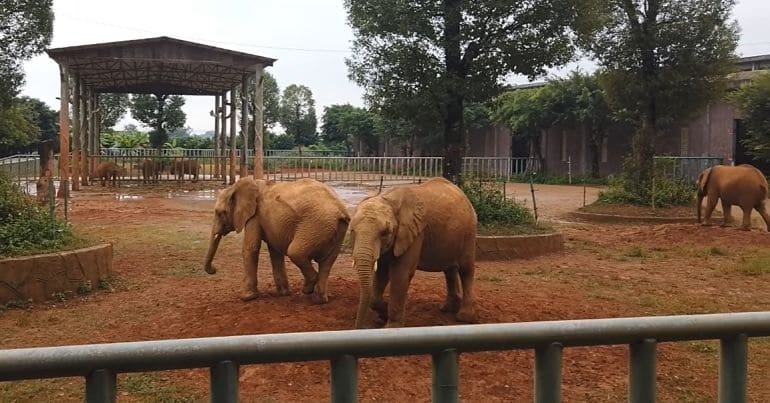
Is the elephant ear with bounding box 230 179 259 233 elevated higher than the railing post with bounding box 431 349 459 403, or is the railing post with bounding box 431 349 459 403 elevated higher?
the elephant ear with bounding box 230 179 259 233

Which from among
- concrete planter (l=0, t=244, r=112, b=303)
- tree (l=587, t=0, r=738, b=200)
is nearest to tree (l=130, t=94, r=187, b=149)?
tree (l=587, t=0, r=738, b=200)

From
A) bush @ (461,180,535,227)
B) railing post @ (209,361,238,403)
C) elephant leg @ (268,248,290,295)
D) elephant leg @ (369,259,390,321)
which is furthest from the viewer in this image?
bush @ (461,180,535,227)

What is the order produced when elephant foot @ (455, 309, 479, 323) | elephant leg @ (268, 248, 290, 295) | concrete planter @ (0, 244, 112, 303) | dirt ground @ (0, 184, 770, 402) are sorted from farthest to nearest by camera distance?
elephant leg @ (268, 248, 290, 295)
concrete planter @ (0, 244, 112, 303)
elephant foot @ (455, 309, 479, 323)
dirt ground @ (0, 184, 770, 402)

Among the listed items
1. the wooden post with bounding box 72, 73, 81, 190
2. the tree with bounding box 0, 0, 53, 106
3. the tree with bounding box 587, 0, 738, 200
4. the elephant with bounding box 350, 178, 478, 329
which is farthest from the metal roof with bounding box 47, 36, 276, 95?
the elephant with bounding box 350, 178, 478, 329

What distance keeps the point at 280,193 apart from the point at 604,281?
15.3 feet

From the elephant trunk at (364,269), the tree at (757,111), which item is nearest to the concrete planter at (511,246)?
the elephant trunk at (364,269)

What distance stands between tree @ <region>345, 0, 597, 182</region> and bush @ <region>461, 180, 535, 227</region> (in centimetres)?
161

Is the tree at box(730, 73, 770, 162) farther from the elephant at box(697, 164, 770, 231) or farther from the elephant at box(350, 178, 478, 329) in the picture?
the elephant at box(350, 178, 478, 329)

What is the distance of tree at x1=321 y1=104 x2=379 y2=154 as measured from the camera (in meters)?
52.4

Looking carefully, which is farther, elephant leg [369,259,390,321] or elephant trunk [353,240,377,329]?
elephant leg [369,259,390,321]

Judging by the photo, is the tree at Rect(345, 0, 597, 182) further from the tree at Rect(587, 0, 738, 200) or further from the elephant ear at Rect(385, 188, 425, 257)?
the elephant ear at Rect(385, 188, 425, 257)

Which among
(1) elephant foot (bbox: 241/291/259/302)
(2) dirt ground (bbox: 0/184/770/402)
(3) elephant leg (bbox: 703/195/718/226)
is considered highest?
(3) elephant leg (bbox: 703/195/718/226)

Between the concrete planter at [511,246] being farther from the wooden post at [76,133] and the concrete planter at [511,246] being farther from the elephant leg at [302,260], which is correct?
the wooden post at [76,133]

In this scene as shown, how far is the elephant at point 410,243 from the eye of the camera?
5.07 m
